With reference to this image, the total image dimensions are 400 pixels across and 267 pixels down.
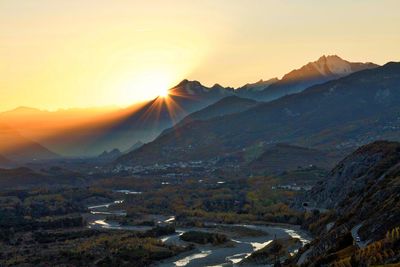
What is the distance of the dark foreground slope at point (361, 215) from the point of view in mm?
65062

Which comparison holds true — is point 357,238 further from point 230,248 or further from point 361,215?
point 230,248

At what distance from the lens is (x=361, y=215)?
10256cm

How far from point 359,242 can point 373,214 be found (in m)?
13.6

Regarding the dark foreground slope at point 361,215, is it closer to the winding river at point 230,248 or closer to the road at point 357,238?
the road at point 357,238

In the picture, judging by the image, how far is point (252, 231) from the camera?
188625 millimetres

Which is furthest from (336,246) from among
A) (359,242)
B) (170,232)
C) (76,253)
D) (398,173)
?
(170,232)

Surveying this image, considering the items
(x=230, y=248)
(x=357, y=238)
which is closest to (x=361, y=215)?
(x=357, y=238)

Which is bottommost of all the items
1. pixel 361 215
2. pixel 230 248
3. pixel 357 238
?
pixel 230 248

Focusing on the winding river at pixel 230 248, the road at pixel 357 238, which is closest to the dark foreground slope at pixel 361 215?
the road at pixel 357 238

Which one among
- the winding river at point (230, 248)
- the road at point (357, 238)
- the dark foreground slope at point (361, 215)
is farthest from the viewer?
the winding river at point (230, 248)

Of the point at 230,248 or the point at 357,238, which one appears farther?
the point at 230,248

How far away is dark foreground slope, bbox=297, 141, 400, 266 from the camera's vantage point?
213 ft

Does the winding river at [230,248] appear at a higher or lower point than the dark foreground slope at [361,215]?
lower

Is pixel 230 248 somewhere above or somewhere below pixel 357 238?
below
